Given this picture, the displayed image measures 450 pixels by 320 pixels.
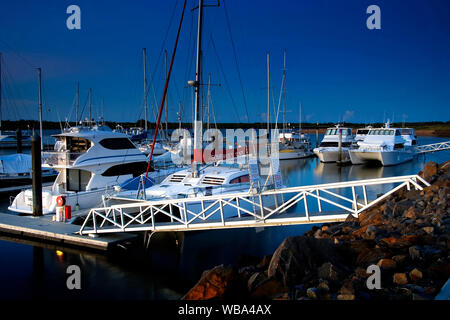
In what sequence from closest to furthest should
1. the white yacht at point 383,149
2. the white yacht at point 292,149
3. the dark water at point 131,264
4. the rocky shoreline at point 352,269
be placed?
the rocky shoreline at point 352,269, the dark water at point 131,264, the white yacht at point 383,149, the white yacht at point 292,149

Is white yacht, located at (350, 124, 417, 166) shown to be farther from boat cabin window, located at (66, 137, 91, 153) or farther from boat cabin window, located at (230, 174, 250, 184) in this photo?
boat cabin window, located at (66, 137, 91, 153)

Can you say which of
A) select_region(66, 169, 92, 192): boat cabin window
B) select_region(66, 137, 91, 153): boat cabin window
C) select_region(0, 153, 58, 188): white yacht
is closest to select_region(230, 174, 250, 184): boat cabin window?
select_region(66, 169, 92, 192): boat cabin window

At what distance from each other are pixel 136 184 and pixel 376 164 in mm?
36322

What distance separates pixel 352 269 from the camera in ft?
27.8

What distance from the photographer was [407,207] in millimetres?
11836

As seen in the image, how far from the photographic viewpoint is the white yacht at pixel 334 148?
48.5 metres

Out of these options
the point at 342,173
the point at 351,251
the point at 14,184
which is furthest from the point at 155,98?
the point at 351,251

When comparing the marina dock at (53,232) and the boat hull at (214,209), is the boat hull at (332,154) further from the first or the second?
the marina dock at (53,232)

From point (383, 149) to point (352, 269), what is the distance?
3897 cm

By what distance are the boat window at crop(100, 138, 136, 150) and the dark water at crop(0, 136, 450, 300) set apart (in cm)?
726

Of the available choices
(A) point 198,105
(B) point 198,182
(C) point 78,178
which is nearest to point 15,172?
(C) point 78,178

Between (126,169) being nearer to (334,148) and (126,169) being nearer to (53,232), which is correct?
(53,232)

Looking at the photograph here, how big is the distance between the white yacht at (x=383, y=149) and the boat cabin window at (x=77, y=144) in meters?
33.2

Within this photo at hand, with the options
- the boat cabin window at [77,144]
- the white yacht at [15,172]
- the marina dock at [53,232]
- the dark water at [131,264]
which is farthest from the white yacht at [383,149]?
the marina dock at [53,232]
